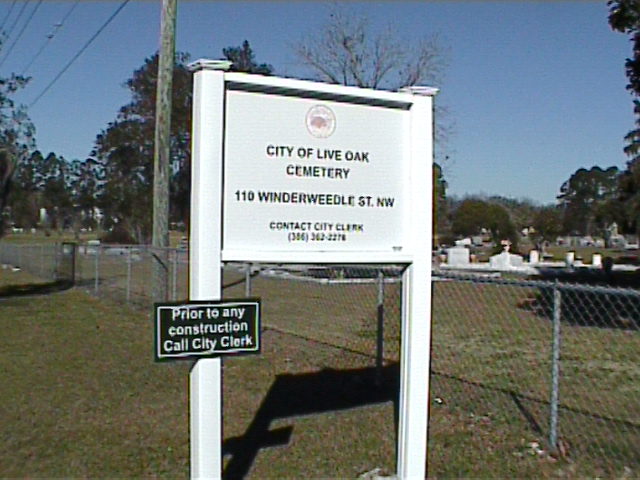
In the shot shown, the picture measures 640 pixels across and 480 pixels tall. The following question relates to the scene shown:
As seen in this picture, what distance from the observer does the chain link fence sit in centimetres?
532

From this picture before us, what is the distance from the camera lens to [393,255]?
14.2ft

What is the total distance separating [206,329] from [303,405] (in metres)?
2.94

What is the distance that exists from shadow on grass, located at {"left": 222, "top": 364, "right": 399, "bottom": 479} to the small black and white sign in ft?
3.93

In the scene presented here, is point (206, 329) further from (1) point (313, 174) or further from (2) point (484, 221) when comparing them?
(2) point (484, 221)

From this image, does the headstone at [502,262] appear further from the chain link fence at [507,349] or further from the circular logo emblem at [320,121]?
the circular logo emblem at [320,121]

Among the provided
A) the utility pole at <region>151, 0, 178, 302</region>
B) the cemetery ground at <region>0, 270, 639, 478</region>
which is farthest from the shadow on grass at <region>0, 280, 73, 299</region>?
the cemetery ground at <region>0, 270, 639, 478</region>

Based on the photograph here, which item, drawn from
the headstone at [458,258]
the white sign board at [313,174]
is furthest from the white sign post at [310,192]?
the headstone at [458,258]

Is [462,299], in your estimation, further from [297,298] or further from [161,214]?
[161,214]

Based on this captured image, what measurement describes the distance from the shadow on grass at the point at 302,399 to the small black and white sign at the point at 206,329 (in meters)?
1.20

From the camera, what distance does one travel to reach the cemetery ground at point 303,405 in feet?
15.8

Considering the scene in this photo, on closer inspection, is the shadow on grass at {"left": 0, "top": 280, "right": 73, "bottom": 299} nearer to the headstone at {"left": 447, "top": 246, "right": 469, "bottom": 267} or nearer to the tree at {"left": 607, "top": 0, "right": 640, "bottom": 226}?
the tree at {"left": 607, "top": 0, "right": 640, "bottom": 226}

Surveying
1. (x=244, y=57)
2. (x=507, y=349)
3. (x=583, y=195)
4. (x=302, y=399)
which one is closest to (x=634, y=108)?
(x=507, y=349)

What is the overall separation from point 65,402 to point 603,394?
17.5 feet

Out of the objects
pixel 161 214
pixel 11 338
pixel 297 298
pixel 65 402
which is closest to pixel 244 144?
pixel 65 402
